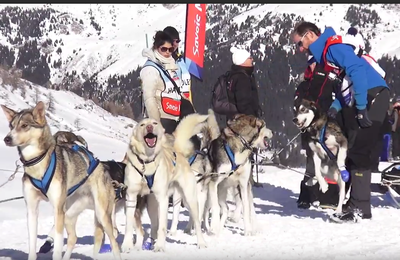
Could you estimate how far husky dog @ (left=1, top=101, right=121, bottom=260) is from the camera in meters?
4.07

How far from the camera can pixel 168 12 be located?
190m

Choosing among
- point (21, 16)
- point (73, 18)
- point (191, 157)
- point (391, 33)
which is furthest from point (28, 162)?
point (73, 18)

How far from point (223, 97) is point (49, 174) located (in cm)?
309

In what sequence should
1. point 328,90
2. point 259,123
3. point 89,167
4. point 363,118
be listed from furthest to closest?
point 328,90, point 259,123, point 363,118, point 89,167

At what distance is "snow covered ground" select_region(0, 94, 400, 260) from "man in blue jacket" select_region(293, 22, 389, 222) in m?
0.31

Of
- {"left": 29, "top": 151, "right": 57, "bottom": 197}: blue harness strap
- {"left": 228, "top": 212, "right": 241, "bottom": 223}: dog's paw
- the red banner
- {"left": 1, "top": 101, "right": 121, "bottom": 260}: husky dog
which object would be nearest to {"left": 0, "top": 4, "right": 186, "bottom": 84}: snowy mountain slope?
the red banner

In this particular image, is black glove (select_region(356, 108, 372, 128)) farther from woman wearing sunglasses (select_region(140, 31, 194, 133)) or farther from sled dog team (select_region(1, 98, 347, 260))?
woman wearing sunglasses (select_region(140, 31, 194, 133))

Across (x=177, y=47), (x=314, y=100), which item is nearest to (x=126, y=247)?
(x=177, y=47)

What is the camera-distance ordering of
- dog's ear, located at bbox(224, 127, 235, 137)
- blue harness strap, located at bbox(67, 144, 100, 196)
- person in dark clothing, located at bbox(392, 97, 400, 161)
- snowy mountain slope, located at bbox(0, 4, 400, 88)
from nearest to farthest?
blue harness strap, located at bbox(67, 144, 100, 196), dog's ear, located at bbox(224, 127, 235, 137), person in dark clothing, located at bbox(392, 97, 400, 161), snowy mountain slope, located at bbox(0, 4, 400, 88)

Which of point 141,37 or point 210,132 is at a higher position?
→ point 141,37

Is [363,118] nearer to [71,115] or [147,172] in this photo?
[147,172]

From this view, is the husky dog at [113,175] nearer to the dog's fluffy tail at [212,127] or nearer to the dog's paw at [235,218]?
the dog's fluffy tail at [212,127]

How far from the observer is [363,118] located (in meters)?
5.96

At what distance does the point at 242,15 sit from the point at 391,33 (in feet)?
153
